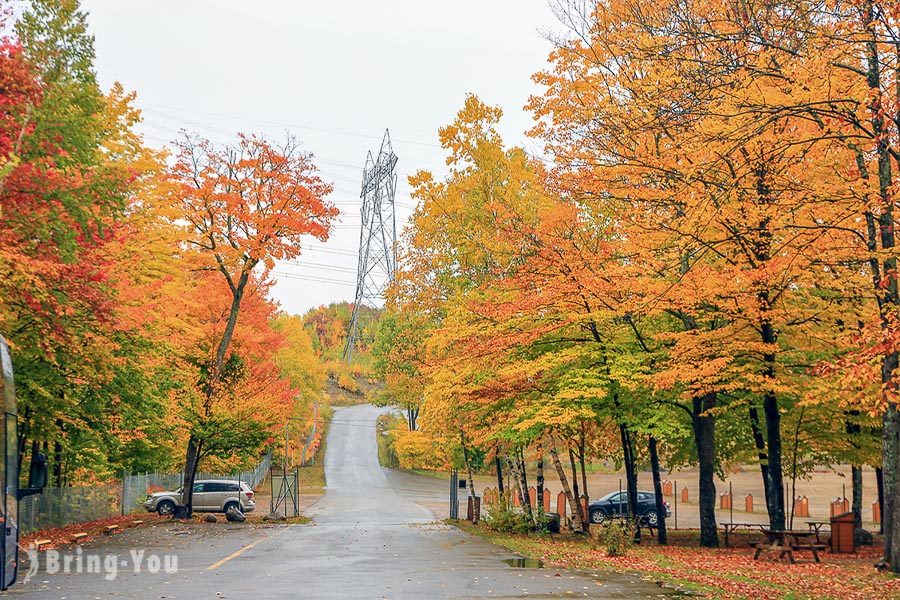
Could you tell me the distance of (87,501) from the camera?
3119cm

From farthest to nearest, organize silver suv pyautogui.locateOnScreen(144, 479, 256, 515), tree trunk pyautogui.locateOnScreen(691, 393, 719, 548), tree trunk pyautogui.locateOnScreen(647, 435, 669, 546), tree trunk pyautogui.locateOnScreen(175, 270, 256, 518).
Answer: silver suv pyautogui.locateOnScreen(144, 479, 256, 515), tree trunk pyautogui.locateOnScreen(175, 270, 256, 518), tree trunk pyautogui.locateOnScreen(647, 435, 669, 546), tree trunk pyautogui.locateOnScreen(691, 393, 719, 548)

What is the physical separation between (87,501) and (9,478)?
22.6m

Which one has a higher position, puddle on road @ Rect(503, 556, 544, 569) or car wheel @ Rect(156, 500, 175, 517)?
puddle on road @ Rect(503, 556, 544, 569)

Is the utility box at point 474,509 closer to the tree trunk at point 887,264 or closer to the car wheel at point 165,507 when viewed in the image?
the car wheel at point 165,507

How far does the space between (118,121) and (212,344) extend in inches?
620

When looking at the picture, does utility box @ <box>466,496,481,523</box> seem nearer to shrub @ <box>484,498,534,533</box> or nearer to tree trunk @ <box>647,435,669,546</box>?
shrub @ <box>484,498,534,533</box>

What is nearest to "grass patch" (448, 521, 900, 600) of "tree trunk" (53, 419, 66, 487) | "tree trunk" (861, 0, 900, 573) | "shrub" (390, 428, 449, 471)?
"tree trunk" (861, 0, 900, 573)

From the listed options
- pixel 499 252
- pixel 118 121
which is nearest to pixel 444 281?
pixel 499 252

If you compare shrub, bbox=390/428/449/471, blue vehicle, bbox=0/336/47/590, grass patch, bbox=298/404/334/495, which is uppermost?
blue vehicle, bbox=0/336/47/590

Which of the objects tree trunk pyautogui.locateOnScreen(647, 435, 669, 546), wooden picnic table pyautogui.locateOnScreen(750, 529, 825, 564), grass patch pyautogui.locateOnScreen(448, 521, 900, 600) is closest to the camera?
grass patch pyautogui.locateOnScreen(448, 521, 900, 600)

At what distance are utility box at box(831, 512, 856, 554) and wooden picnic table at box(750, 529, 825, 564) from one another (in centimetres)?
202

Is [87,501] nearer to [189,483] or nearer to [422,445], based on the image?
[189,483]

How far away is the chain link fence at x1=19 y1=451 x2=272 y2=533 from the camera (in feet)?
82.0

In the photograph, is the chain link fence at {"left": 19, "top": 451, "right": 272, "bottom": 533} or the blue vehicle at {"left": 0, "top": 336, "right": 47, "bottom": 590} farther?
the chain link fence at {"left": 19, "top": 451, "right": 272, "bottom": 533}
